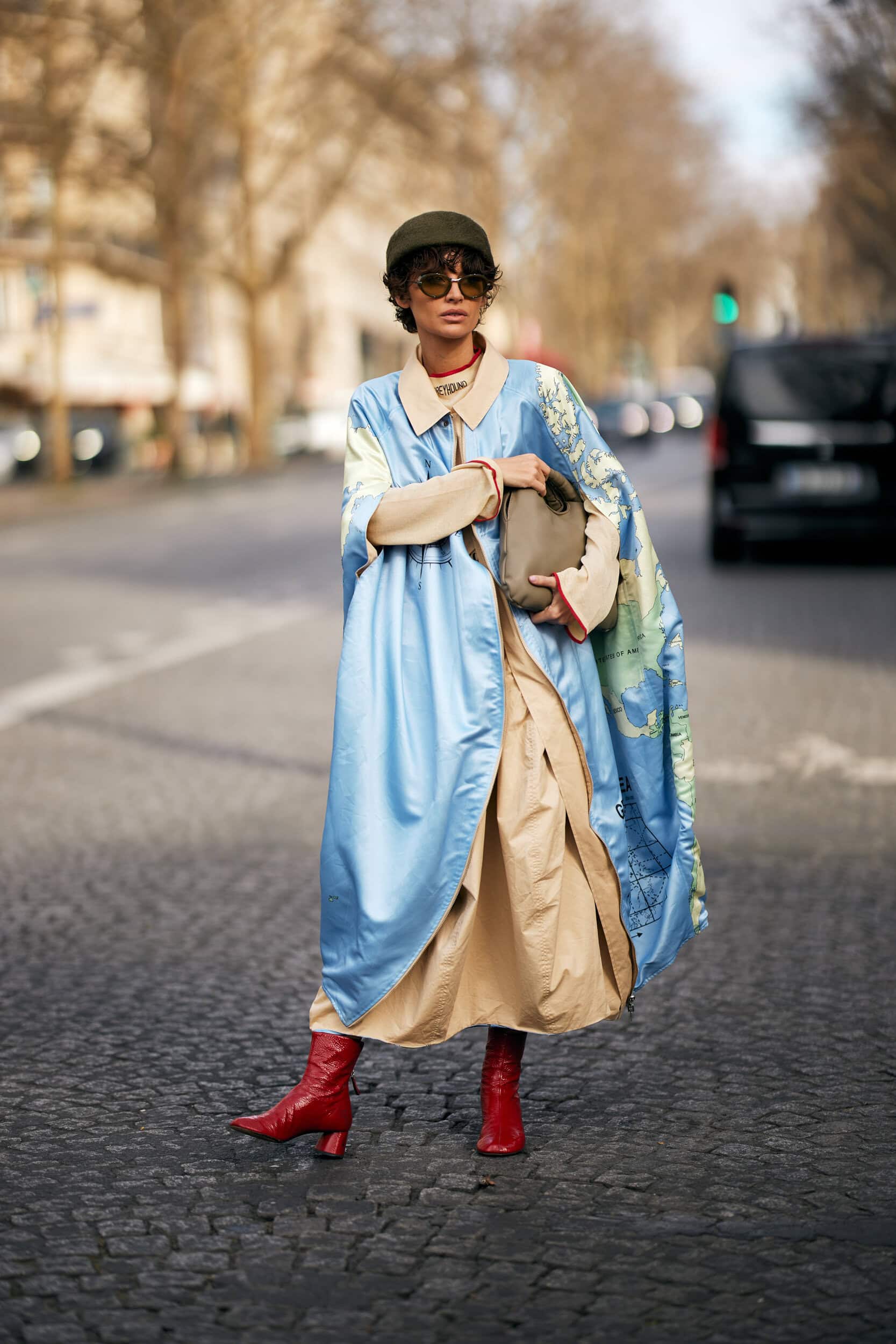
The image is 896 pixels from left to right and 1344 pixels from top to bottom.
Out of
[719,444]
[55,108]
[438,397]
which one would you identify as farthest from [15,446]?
[438,397]

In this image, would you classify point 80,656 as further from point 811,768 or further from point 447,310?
point 447,310

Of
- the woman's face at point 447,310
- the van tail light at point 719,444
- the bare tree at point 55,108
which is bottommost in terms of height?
the van tail light at point 719,444

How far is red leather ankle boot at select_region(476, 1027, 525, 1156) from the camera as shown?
3.69m

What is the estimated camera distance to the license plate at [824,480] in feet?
51.5

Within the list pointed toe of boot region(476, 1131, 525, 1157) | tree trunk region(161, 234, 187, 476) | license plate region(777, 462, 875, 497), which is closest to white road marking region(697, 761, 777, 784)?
pointed toe of boot region(476, 1131, 525, 1157)

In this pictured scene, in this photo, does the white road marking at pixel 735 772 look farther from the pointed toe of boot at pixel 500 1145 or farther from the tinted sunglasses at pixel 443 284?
the tinted sunglasses at pixel 443 284

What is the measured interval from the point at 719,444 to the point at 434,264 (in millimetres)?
12688

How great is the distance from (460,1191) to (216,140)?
43.3 meters

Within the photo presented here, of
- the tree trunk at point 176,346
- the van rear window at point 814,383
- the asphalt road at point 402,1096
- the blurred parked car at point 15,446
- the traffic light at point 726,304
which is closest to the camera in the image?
the asphalt road at point 402,1096

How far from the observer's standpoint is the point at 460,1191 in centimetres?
350

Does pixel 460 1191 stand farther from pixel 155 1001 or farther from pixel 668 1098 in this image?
pixel 155 1001

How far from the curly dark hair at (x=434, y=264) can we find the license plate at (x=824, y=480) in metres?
12.3

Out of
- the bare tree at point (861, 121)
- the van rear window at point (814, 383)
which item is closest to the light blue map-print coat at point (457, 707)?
the van rear window at point (814, 383)

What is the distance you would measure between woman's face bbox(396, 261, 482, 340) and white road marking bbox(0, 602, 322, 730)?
232 inches
